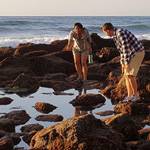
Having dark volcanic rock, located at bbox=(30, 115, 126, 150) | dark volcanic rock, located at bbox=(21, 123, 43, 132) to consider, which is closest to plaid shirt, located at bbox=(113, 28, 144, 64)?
dark volcanic rock, located at bbox=(21, 123, 43, 132)

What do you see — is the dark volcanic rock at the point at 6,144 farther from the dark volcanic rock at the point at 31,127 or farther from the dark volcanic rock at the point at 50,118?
the dark volcanic rock at the point at 50,118

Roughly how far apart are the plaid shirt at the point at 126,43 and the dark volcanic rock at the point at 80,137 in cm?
273

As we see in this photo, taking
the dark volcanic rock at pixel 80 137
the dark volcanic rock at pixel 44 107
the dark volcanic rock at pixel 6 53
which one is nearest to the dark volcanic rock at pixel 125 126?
the dark volcanic rock at pixel 80 137

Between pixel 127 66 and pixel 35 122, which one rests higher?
pixel 127 66

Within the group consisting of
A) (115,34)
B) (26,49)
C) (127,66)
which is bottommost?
(26,49)

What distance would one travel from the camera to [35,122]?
848 centimetres

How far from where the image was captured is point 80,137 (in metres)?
6.23

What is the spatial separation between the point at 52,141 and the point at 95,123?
1.97ft

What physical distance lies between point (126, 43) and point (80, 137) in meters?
3.18

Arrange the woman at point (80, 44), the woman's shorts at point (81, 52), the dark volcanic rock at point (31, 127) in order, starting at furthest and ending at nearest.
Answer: the woman's shorts at point (81, 52)
the woman at point (80, 44)
the dark volcanic rock at point (31, 127)

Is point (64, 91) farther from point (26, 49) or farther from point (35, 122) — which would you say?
point (26, 49)

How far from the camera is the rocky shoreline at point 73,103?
20.7 feet

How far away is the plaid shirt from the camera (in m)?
8.91

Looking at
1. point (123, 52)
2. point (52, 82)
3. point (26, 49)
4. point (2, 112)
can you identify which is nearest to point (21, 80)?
point (52, 82)
